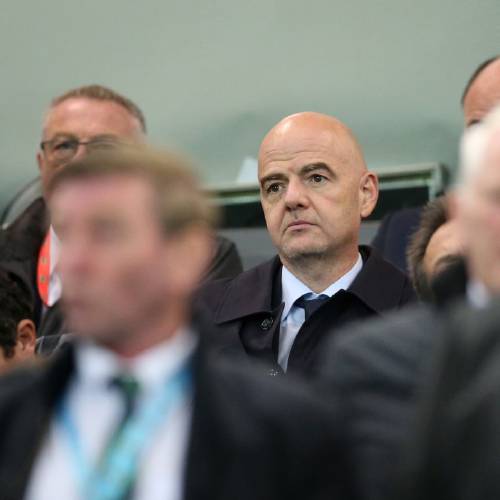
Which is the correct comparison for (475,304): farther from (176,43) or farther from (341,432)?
(176,43)

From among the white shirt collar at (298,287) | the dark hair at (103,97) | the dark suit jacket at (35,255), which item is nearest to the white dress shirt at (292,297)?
the white shirt collar at (298,287)

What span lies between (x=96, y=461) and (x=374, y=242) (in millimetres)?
2376

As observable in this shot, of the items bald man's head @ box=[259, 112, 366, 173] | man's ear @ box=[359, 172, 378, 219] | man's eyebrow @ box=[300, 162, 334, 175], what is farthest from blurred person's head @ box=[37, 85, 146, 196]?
man's ear @ box=[359, 172, 378, 219]

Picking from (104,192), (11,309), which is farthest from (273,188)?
(104,192)

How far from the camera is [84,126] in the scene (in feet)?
10.8

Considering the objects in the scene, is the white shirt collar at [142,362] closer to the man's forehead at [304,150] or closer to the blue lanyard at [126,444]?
the blue lanyard at [126,444]

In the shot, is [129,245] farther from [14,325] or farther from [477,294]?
[14,325]

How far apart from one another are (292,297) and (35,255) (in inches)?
38.8

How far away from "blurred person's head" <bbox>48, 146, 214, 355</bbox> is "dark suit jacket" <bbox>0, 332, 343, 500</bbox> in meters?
0.07

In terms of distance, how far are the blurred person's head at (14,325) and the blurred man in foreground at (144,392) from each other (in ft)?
3.09

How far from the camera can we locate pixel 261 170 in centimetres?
306

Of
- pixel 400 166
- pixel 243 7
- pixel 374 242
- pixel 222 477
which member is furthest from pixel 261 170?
pixel 222 477

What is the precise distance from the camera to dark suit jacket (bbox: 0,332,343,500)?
132 centimetres

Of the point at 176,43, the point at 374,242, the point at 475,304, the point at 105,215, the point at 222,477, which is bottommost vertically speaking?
the point at 374,242
